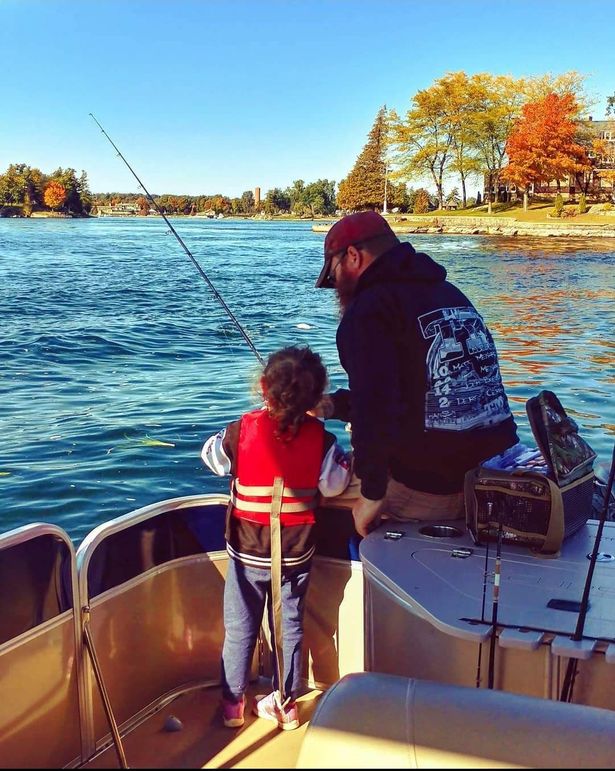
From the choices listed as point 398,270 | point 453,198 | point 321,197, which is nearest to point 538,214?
point 453,198

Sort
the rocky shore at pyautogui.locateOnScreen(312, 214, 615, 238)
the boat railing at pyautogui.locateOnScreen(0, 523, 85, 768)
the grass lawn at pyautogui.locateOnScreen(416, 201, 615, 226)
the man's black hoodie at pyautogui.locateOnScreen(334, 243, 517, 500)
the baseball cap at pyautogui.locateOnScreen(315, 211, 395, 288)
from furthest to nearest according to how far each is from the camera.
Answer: the grass lawn at pyautogui.locateOnScreen(416, 201, 615, 226) → the rocky shore at pyautogui.locateOnScreen(312, 214, 615, 238) → the baseball cap at pyautogui.locateOnScreen(315, 211, 395, 288) → the man's black hoodie at pyautogui.locateOnScreen(334, 243, 517, 500) → the boat railing at pyautogui.locateOnScreen(0, 523, 85, 768)

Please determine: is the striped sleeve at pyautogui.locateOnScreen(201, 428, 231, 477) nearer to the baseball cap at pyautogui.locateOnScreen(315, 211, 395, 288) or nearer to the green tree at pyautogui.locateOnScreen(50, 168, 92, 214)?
the baseball cap at pyautogui.locateOnScreen(315, 211, 395, 288)

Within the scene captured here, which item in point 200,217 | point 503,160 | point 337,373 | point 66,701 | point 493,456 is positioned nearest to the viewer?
point 66,701

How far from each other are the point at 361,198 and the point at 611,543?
93.0 m

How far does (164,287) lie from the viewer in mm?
24328

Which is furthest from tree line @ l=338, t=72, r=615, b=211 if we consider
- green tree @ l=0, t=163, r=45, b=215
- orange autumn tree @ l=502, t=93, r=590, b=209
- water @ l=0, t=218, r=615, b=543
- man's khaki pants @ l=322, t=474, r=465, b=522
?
man's khaki pants @ l=322, t=474, r=465, b=522

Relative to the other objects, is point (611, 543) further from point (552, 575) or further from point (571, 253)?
point (571, 253)

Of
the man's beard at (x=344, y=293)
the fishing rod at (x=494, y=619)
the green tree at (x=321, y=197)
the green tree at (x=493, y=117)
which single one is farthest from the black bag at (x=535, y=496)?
the green tree at (x=321, y=197)

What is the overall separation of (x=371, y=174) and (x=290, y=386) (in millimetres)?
92273

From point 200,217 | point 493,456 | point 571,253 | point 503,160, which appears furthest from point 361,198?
point 493,456

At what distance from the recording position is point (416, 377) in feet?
9.03

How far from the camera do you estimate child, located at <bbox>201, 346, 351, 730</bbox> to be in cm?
270

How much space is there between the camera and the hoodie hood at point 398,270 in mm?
2729

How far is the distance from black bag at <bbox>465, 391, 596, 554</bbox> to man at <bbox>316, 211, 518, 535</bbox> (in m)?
0.13
